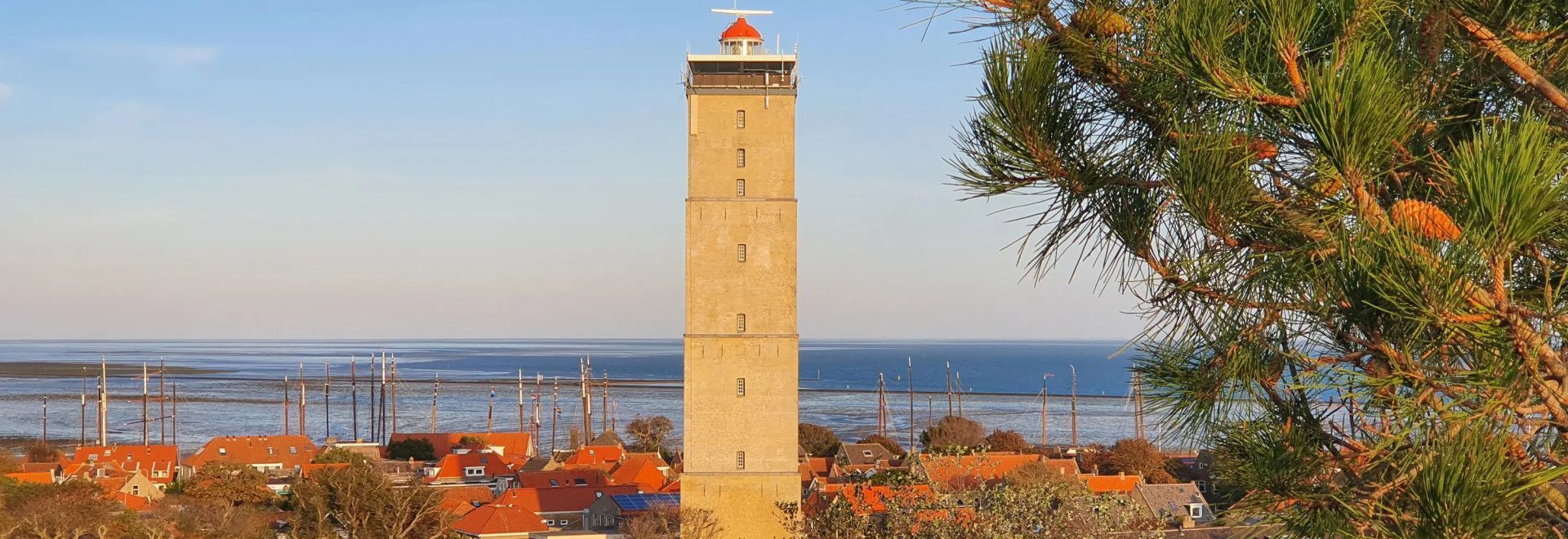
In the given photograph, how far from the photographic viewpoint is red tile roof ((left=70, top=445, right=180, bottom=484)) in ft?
143

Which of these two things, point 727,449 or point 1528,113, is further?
point 727,449

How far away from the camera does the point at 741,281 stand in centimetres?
2502

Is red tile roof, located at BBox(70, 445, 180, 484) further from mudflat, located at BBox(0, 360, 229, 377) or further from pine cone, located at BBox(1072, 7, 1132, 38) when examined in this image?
mudflat, located at BBox(0, 360, 229, 377)

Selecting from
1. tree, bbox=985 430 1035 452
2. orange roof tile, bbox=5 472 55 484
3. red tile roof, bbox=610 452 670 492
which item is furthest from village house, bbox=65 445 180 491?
tree, bbox=985 430 1035 452

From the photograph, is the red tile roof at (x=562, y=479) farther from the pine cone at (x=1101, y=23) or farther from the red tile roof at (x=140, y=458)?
the pine cone at (x=1101, y=23)

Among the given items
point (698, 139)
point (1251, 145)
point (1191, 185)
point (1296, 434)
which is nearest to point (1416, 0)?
point (1251, 145)

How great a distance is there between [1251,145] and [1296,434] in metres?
0.88

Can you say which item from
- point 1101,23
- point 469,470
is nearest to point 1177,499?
point 469,470

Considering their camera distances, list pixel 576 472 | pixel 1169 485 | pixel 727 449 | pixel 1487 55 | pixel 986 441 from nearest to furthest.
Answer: pixel 1487 55
pixel 727 449
pixel 1169 485
pixel 576 472
pixel 986 441

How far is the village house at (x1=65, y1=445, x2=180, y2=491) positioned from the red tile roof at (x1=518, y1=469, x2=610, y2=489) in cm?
1234

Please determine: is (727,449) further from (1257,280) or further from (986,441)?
(986,441)

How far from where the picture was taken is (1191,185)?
3244 mm

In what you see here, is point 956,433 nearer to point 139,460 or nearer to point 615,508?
point 615,508

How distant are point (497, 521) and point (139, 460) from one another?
20238mm
